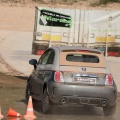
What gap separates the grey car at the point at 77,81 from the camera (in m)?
12.1

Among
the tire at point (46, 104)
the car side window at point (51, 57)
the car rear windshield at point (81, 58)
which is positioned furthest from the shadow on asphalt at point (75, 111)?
the car rear windshield at point (81, 58)

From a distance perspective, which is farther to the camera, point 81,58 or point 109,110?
point 81,58

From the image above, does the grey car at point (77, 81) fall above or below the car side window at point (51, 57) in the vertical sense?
below

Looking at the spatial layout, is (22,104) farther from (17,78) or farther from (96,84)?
(17,78)

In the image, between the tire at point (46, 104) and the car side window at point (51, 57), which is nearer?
the tire at point (46, 104)

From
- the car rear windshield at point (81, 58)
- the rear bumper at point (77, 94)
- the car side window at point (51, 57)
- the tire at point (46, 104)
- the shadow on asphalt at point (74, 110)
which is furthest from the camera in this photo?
the shadow on asphalt at point (74, 110)

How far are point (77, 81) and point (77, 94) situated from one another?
1.01 feet

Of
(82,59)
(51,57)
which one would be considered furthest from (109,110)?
(51,57)

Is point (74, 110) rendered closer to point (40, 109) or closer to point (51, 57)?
point (40, 109)

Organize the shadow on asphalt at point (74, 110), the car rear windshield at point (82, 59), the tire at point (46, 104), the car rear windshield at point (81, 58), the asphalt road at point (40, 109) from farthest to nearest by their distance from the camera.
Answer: the shadow on asphalt at point (74, 110)
the car rear windshield at point (81, 58)
the car rear windshield at point (82, 59)
the tire at point (46, 104)
the asphalt road at point (40, 109)

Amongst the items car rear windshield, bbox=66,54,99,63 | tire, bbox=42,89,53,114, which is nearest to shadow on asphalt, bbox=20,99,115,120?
Result: tire, bbox=42,89,53,114

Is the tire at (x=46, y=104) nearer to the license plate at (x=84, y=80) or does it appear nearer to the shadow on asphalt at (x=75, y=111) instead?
the shadow on asphalt at (x=75, y=111)

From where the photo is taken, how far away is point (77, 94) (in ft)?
39.6

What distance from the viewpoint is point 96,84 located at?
12219 mm
